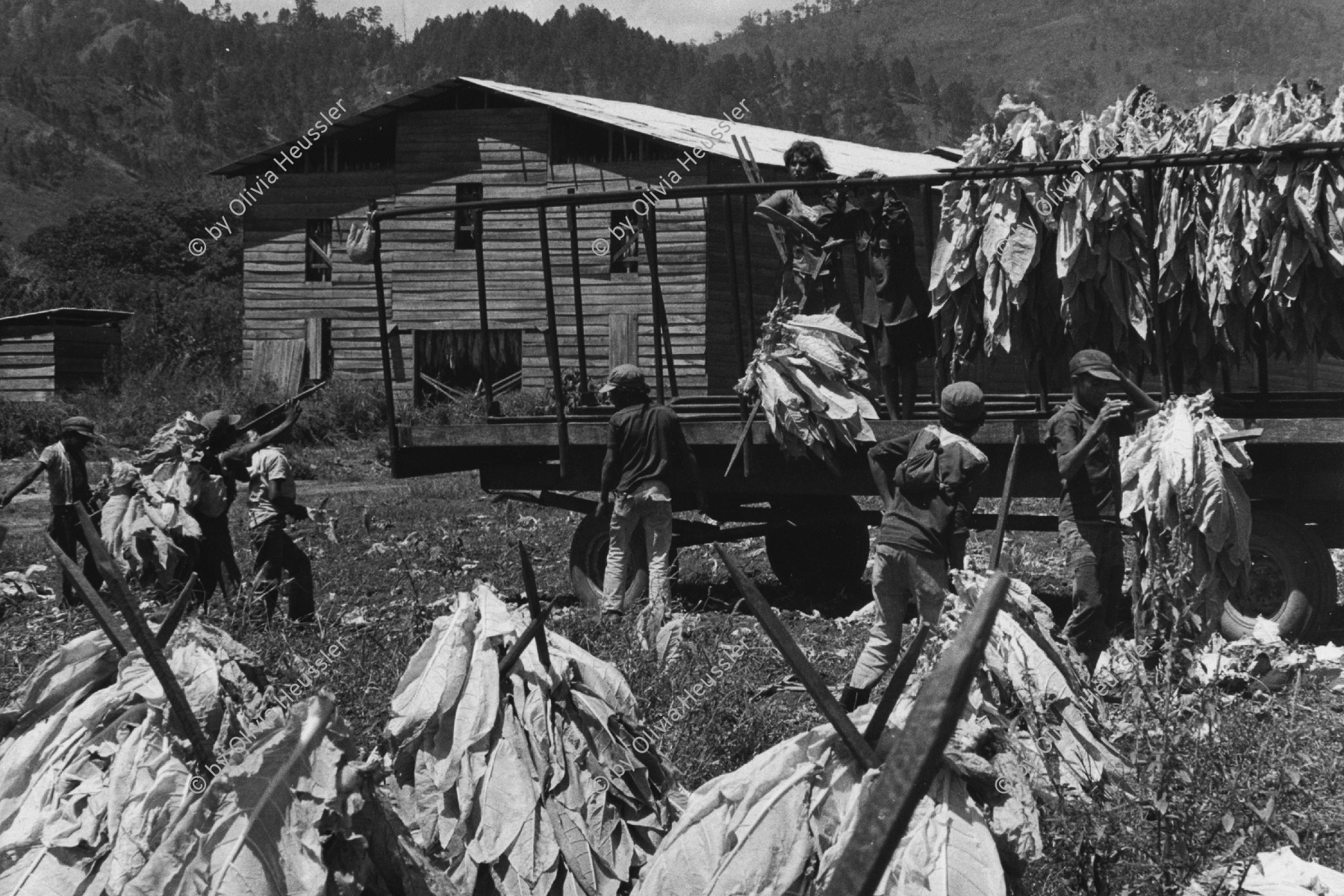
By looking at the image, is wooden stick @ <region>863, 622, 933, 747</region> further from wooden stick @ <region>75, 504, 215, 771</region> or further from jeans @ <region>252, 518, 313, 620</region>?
jeans @ <region>252, 518, 313, 620</region>

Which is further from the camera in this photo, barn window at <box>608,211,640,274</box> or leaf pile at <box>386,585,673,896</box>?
barn window at <box>608,211,640,274</box>

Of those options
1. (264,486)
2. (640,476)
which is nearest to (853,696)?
(640,476)

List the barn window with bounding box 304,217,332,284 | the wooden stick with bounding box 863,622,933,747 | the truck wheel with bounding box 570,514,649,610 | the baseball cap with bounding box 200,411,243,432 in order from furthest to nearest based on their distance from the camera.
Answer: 1. the barn window with bounding box 304,217,332,284
2. the truck wheel with bounding box 570,514,649,610
3. the baseball cap with bounding box 200,411,243,432
4. the wooden stick with bounding box 863,622,933,747

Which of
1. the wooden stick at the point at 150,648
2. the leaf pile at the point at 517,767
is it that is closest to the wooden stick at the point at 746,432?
the leaf pile at the point at 517,767

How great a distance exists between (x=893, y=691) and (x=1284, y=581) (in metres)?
5.58

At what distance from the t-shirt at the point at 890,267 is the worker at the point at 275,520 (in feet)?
11.7

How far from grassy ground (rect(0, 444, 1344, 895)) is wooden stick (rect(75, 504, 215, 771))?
164 centimetres

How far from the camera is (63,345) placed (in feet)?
76.6

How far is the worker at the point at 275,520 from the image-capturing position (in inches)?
324

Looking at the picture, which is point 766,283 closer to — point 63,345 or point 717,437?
point 63,345

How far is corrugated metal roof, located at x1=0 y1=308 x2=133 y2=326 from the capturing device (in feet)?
75.2

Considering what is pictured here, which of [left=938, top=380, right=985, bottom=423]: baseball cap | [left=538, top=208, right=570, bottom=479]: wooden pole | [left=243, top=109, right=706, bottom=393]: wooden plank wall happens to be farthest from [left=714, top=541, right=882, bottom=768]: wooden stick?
[left=243, top=109, right=706, bottom=393]: wooden plank wall

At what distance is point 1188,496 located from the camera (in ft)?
19.5

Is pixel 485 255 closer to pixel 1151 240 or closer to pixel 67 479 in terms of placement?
pixel 67 479
